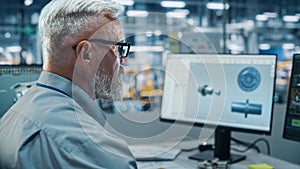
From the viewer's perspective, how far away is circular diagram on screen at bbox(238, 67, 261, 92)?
4.57 feet

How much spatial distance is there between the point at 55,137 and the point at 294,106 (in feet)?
3.06

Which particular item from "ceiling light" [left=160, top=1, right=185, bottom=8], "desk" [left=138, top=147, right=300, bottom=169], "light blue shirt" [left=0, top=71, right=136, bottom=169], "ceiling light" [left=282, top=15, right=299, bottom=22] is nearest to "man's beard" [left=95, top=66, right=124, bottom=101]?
"light blue shirt" [left=0, top=71, right=136, bottom=169]

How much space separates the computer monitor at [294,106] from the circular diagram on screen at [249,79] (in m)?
0.13

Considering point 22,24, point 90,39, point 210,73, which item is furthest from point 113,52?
point 22,24

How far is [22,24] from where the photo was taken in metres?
5.62

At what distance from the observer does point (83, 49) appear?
803 millimetres

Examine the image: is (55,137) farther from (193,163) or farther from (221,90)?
(221,90)

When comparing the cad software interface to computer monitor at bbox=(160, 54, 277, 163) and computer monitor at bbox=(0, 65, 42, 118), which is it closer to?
computer monitor at bbox=(160, 54, 277, 163)

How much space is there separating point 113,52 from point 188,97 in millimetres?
724

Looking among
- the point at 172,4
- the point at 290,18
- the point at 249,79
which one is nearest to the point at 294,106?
the point at 249,79

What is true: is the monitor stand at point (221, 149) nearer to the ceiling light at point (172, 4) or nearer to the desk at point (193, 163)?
the desk at point (193, 163)

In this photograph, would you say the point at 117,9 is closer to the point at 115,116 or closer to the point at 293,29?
the point at 115,116

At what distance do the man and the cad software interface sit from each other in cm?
65

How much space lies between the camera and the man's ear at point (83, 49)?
80cm
